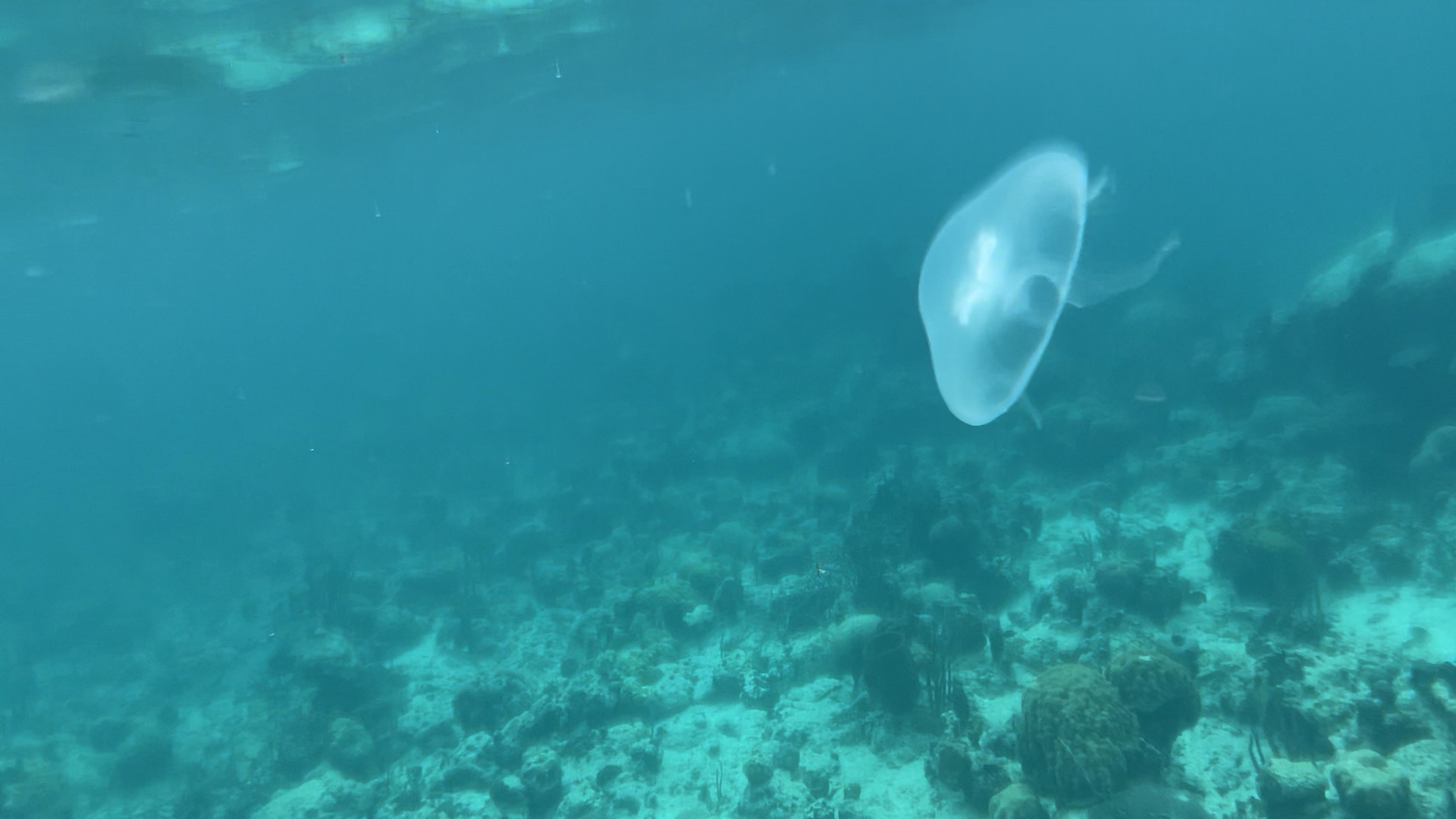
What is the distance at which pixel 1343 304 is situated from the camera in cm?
1187

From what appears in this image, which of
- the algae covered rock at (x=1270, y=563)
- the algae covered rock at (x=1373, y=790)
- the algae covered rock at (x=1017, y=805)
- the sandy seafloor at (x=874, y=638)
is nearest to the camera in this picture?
the algae covered rock at (x=1373, y=790)

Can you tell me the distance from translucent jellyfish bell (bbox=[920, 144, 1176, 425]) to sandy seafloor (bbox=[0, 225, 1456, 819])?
2650 mm

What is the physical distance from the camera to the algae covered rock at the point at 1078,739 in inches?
213

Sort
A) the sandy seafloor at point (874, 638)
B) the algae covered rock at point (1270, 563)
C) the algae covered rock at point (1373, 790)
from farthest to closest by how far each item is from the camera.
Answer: the algae covered rock at point (1270, 563), the sandy seafloor at point (874, 638), the algae covered rock at point (1373, 790)

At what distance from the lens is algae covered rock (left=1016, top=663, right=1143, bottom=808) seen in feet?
17.8

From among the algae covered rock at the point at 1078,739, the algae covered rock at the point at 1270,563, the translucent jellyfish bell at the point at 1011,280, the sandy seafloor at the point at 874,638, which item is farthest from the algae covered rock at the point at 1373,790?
the translucent jellyfish bell at the point at 1011,280

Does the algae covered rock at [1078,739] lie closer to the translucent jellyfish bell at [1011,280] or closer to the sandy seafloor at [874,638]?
the sandy seafloor at [874,638]

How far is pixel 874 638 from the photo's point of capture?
7.42m

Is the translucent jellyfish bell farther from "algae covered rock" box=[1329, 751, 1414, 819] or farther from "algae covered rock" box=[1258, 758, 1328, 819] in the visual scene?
"algae covered rock" box=[1329, 751, 1414, 819]

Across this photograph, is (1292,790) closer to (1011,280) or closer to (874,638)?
(874,638)

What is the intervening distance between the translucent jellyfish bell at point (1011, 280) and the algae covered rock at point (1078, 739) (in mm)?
2280

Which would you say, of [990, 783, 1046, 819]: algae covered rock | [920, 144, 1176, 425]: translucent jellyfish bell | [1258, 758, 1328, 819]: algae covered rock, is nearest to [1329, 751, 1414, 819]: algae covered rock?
[1258, 758, 1328, 819]: algae covered rock

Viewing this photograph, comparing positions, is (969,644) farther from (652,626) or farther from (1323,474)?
(1323,474)

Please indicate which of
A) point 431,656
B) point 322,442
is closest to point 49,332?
point 322,442
